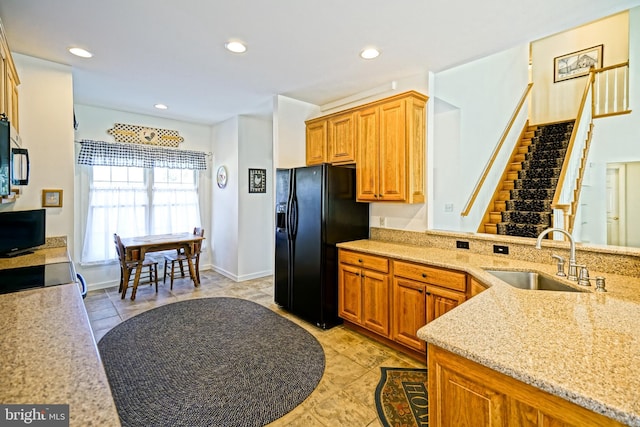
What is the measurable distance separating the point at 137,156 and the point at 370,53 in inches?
153

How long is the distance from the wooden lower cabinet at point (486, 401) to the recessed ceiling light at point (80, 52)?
3.54m

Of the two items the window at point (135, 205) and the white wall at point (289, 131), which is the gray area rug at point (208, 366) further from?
the white wall at point (289, 131)

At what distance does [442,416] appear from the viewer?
3.88 ft

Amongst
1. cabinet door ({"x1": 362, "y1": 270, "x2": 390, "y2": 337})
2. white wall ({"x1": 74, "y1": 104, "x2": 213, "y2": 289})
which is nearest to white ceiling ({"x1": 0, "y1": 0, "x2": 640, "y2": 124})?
white wall ({"x1": 74, "y1": 104, "x2": 213, "y2": 289})

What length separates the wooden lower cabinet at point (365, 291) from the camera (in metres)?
2.80

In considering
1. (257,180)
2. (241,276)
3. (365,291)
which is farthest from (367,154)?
(241,276)

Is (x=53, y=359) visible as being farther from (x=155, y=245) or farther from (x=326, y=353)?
(x=155, y=245)

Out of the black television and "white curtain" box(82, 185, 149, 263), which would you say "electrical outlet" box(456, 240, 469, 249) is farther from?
"white curtain" box(82, 185, 149, 263)

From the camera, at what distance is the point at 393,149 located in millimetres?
3043

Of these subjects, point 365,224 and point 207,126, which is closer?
point 365,224

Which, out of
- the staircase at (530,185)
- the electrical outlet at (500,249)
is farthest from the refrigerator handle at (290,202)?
the staircase at (530,185)

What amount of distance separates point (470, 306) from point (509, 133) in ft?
16.4

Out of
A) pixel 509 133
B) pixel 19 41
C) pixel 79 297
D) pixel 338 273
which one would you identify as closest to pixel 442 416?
pixel 79 297

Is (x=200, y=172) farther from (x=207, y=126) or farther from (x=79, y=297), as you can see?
(x=79, y=297)
